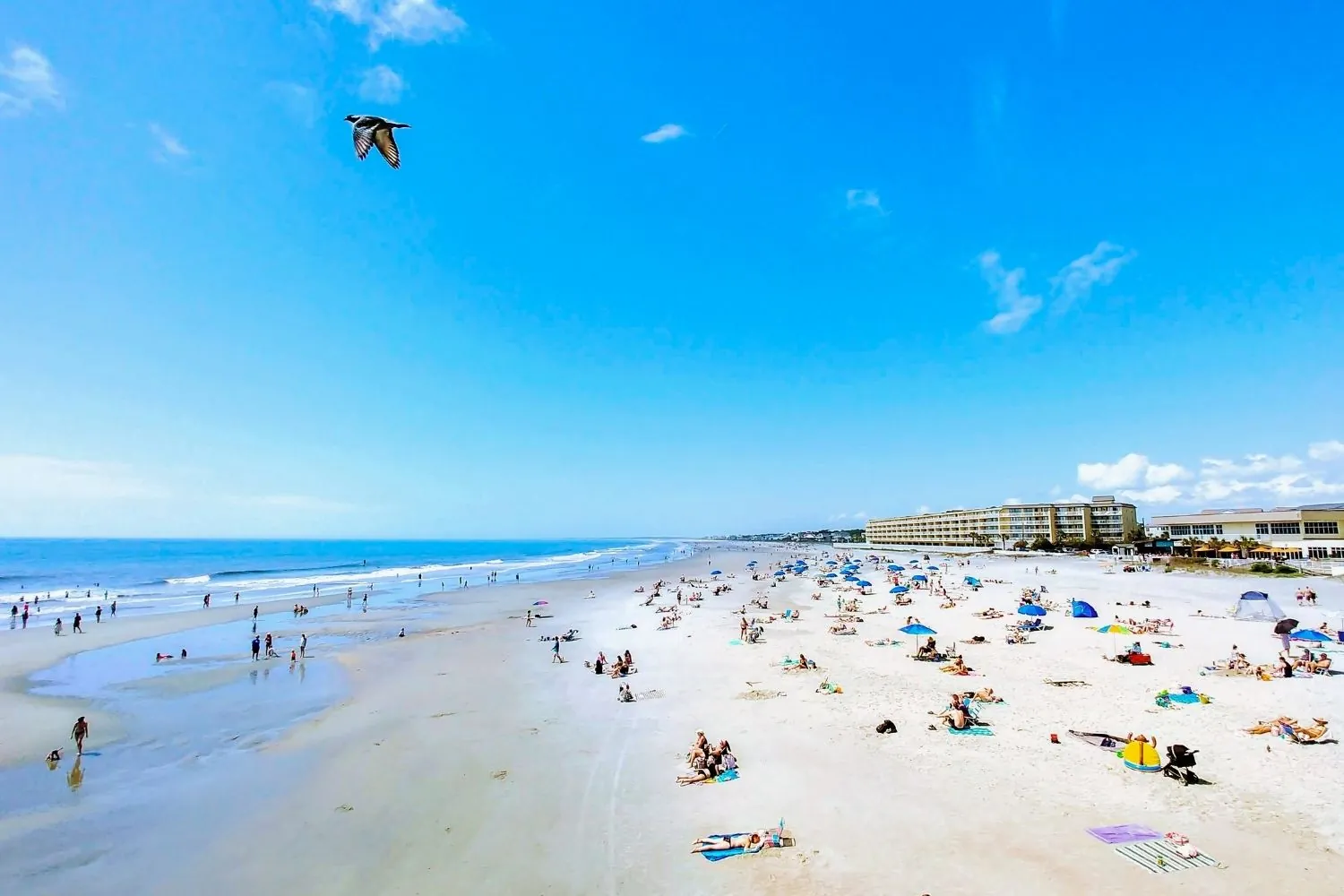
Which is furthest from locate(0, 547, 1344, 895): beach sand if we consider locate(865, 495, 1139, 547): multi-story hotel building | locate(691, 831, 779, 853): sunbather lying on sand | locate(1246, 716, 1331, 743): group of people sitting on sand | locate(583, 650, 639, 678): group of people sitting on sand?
locate(865, 495, 1139, 547): multi-story hotel building

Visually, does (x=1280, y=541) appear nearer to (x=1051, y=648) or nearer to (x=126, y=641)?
(x=1051, y=648)

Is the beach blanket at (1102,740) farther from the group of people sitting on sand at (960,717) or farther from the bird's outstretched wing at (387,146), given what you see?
the bird's outstretched wing at (387,146)

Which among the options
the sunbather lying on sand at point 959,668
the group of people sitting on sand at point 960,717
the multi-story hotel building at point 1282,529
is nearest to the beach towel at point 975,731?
the group of people sitting on sand at point 960,717

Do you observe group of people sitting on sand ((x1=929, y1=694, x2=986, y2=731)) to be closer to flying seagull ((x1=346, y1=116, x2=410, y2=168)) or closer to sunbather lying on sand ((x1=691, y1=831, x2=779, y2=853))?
sunbather lying on sand ((x1=691, y1=831, x2=779, y2=853))

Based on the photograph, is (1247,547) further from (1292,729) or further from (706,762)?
(706,762)

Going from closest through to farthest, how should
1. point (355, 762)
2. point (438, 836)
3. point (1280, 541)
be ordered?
1. point (438, 836)
2. point (355, 762)
3. point (1280, 541)

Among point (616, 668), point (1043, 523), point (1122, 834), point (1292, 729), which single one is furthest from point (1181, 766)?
point (1043, 523)

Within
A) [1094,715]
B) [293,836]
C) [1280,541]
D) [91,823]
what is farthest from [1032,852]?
[1280,541]
